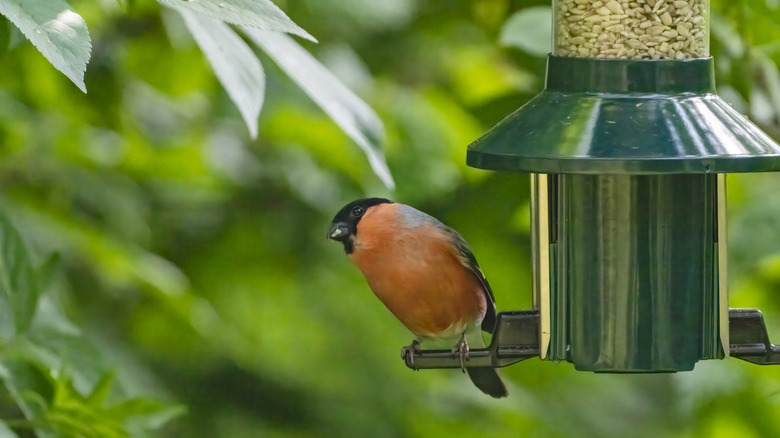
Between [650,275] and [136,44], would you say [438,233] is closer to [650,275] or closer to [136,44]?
[650,275]

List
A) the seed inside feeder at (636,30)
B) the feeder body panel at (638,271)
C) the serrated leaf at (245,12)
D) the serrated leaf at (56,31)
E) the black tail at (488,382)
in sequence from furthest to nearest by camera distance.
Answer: the black tail at (488,382) → the seed inside feeder at (636,30) → the feeder body panel at (638,271) → the serrated leaf at (245,12) → the serrated leaf at (56,31)

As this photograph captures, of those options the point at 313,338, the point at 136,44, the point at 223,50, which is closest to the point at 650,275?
the point at 223,50

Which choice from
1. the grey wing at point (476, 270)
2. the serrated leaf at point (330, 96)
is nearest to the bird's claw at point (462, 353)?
the grey wing at point (476, 270)

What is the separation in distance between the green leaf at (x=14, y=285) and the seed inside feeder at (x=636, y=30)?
156 cm

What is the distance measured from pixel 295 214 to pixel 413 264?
8.70ft

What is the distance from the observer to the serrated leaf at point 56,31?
5.60 ft

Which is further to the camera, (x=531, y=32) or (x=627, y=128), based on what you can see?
(x=531, y=32)

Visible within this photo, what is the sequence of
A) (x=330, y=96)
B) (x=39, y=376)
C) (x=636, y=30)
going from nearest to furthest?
(x=330, y=96), (x=636, y=30), (x=39, y=376)

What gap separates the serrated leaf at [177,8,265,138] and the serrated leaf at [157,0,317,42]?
375 mm

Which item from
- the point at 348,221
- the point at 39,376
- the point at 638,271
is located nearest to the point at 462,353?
A: the point at 638,271

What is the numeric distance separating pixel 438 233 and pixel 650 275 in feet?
2.83

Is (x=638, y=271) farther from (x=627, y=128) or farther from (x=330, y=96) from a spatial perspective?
(x=330, y=96)

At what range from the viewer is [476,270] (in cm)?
359

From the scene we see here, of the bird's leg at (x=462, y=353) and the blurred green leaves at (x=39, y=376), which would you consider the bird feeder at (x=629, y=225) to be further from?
the blurred green leaves at (x=39, y=376)
